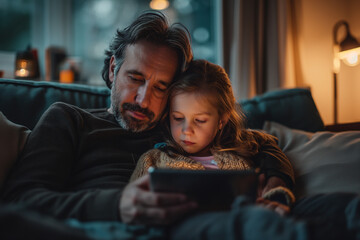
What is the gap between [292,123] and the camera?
1.60 metres

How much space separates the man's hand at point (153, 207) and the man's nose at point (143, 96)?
52cm

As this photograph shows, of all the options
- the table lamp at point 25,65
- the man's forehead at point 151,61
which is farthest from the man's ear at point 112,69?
the table lamp at point 25,65

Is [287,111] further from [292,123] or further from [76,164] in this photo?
[76,164]

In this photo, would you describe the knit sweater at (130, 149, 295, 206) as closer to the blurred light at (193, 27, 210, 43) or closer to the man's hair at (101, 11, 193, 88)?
the man's hair at (101, 11, 193, 88)

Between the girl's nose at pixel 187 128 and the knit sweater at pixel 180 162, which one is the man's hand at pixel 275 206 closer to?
the knit sweater at pixel 180 162

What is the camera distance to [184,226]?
74 cm

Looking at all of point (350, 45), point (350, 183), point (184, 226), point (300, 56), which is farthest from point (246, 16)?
point (184, 226)

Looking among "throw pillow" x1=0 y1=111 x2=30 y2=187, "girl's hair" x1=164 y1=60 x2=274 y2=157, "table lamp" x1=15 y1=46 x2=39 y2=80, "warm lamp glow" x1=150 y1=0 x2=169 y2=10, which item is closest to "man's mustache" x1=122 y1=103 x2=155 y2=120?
"girl's hair" x1=164 y1=60 x2=274 y2=157

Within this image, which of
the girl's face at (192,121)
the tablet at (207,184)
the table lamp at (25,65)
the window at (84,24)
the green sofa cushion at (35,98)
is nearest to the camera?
the tablet at (207,184)

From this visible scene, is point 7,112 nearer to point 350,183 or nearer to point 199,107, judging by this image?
point 199,107

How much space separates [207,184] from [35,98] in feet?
3.14

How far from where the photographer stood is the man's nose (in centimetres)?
124

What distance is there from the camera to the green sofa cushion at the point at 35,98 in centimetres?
129

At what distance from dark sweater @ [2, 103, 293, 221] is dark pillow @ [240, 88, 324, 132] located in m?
0.40
